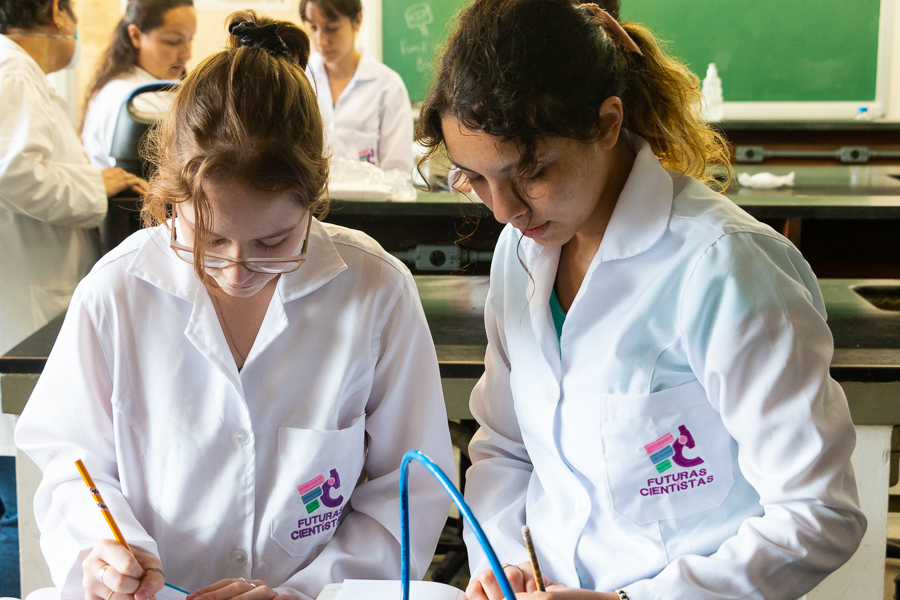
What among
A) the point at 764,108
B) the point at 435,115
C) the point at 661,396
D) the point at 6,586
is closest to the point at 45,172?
the point at 6,586

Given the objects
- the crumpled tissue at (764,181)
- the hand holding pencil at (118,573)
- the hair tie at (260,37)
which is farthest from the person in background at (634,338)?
the crumpled tissue at (764,181)

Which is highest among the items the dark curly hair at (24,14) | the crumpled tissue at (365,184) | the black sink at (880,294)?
the dark curly hair at (24,14)

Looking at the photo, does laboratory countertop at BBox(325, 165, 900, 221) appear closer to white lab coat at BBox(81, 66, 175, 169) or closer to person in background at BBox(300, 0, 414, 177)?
white lab coat at BBox(81, 66, 175, 169)

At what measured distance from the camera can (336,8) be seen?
333cm

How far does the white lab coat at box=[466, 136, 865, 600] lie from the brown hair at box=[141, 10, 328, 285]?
33 cm

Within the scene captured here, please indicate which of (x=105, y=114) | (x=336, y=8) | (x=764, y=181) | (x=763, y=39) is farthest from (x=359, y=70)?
(x=763, y=39)

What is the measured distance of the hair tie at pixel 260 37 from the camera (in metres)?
1.04

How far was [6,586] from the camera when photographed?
6.32 feet

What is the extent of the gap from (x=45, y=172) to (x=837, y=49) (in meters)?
4.72

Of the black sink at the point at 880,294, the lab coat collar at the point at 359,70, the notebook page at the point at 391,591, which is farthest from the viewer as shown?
the lab coat collar at the point at 359,70

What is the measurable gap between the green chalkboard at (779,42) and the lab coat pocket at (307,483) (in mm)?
4541

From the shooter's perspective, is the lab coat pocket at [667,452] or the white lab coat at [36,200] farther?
A: the white lab coat at [36,200]

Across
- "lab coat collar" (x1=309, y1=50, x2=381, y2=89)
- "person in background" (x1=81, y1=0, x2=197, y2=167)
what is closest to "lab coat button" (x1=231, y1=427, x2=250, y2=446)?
"person in background" (x1=81, y1=0, x2=197, y2=167)

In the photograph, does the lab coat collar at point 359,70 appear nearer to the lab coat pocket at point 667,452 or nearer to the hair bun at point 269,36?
the hair bun at point 269,36
